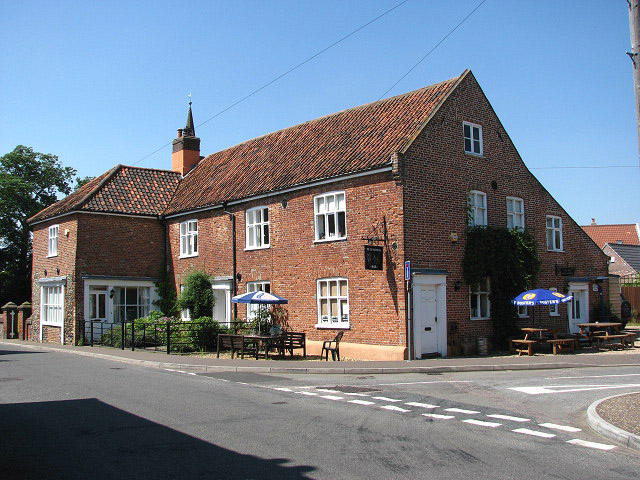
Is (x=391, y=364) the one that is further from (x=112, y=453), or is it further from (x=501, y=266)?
(x=112, y=453)

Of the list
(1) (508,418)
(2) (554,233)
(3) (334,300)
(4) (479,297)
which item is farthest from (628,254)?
(1) (508,418)

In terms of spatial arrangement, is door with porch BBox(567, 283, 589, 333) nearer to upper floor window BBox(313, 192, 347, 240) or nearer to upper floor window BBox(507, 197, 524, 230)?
upper floor window BBox(507, 197, 524, 230)

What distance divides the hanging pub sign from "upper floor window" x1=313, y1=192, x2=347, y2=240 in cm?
198

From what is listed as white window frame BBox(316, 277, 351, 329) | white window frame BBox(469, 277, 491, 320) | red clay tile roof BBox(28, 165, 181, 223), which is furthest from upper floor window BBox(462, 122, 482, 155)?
red clay tile roof BBox(28, 165, 181, 223)

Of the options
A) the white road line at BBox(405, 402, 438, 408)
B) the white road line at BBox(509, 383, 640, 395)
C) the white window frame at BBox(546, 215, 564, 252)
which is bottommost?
the white road line at BBox(509, 383, 640, 395)

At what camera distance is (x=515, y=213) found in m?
24.3

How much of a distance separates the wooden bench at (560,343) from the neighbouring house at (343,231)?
1.93 m

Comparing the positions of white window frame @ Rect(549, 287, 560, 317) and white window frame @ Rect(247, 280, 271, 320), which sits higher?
white window frame @ Rect(247, 280, 271, 320)

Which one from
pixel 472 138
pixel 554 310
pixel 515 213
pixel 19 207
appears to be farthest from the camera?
pixel 19 207

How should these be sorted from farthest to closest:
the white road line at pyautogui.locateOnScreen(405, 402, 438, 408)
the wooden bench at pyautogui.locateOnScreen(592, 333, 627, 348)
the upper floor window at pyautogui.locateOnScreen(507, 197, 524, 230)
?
the upper floor window at pyautogui.locateOnScreen(507, 197, 524, 230), the wooden bench at pyautogui.locateOnScreen(592, 333, 627, 348), the white road line at pyautogui.locateOnScreen(405, 402, 438, 408)

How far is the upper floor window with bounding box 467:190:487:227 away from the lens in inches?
873

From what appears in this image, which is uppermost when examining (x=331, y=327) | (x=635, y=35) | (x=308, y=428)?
(x=635, y=35)

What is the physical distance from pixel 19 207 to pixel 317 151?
30224 millimetres

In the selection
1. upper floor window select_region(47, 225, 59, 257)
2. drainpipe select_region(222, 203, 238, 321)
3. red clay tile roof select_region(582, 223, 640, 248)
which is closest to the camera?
drainpipe select_region(222, 203, 238, 321)
